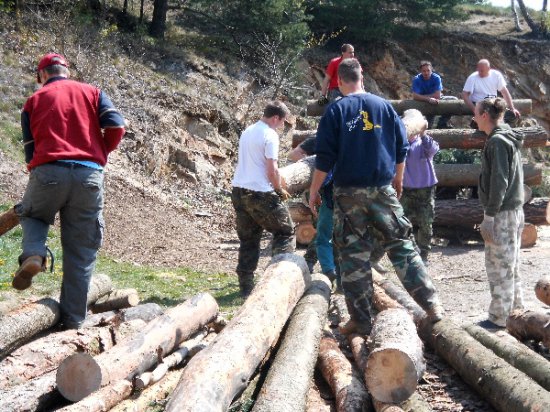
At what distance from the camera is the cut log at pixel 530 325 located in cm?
629

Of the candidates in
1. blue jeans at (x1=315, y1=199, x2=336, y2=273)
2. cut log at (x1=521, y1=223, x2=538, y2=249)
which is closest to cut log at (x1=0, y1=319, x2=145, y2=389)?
blue jeans at (x1=315, y1=199, x2=336, y2=273)

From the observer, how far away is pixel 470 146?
562 inches

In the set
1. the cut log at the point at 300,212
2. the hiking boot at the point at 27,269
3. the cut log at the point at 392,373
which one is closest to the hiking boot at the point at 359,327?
the cut log at the point at 392,373

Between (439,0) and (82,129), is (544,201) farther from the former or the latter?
(439,0)

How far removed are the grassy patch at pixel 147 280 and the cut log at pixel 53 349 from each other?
196cm

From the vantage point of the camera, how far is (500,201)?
22.7 feet

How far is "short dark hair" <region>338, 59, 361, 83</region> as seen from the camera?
6223mm

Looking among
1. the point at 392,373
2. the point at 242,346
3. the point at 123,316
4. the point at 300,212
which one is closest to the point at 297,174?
the point at 300,212

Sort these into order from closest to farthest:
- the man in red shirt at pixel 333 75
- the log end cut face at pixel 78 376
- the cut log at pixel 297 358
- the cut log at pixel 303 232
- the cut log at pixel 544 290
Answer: the cut log at pixel 297 358
the log end cut face at pixel 78 376
the cut log at pixel 544 290
the man in red shirt at pixel 333 75
the cut log at pixel 303 232

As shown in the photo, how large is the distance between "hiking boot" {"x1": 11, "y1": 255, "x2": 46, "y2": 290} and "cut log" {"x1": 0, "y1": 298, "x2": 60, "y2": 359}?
7.4 inches

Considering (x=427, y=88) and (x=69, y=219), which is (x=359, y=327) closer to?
(x=69, y=219)

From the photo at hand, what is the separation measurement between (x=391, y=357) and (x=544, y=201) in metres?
10.8

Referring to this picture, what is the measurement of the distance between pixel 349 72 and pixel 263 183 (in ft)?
7.36

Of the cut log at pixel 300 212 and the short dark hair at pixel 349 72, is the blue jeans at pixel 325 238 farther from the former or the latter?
the cut log at pixel 300 212
